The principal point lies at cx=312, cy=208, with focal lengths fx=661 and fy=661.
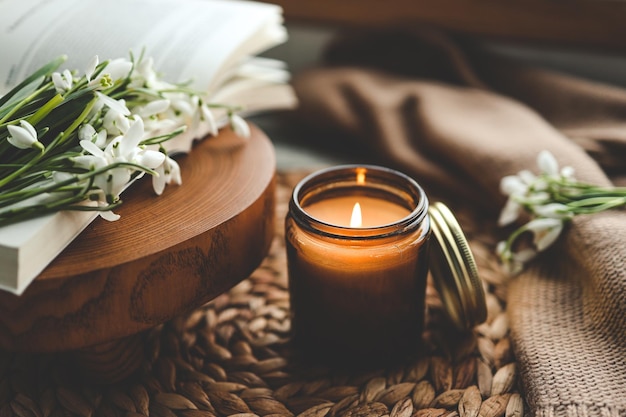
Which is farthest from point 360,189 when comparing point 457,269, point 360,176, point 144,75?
point 144,75

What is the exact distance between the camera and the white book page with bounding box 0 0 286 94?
2.27ft

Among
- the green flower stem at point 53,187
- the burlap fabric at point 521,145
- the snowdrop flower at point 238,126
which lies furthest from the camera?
the snowdrop flower at point 238,126

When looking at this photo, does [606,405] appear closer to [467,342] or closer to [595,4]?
[467,342]

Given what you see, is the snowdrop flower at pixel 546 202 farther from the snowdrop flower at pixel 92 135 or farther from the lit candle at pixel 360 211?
the snowdrop flower at pixel 92 135

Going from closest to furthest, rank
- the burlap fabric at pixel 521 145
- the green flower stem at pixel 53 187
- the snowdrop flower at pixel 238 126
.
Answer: the green flower stem at pixel 53 187
the burlap fabric at pixel 521 145
the snowdrop flower at pixel 238 126

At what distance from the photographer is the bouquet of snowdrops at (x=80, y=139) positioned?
49 centimetres

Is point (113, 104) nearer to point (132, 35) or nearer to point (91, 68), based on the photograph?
point (91, 68)

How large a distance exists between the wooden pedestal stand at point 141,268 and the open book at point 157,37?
3.3 inches

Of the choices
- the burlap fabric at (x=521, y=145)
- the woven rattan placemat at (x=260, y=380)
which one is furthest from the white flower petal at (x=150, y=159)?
the burlap fabric at (x=521, y=145)

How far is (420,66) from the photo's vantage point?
1074mm

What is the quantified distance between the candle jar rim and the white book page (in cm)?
17

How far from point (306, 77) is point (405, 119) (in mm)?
190

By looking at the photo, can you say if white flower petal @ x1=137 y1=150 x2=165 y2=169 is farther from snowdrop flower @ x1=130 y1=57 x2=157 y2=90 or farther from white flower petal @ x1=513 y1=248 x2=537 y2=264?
white flower petal @ x1=513 y1=248 x2=537 y2=264

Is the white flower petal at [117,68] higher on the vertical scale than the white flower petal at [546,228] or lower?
higher
